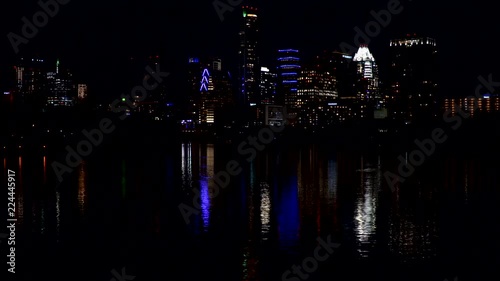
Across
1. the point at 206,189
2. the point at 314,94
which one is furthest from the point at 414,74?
the point at 206,189

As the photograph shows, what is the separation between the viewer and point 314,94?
16962cm

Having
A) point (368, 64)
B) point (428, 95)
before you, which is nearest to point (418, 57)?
point (428, 95)

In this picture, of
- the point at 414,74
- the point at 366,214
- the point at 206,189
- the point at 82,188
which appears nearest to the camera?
the point at 366,214

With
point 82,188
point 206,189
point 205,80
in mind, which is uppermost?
point 205,80

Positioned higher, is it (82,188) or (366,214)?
(82,188)

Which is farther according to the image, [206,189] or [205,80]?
[205,80]

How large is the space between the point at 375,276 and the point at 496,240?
17.9 feet

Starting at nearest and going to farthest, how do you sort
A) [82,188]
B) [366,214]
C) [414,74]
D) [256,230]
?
[256,230], [366,214], [82,188], [414,74]

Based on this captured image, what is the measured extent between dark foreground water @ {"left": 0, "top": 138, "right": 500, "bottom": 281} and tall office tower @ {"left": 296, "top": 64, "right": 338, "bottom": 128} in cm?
13104

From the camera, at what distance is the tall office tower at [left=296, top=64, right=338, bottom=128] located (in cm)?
16312

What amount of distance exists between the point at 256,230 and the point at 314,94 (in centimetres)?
15320

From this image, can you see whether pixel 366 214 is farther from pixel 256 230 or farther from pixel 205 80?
pixel 205 80

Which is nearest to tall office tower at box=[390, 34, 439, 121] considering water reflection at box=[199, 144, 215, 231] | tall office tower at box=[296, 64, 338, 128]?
tall office tower at box=[296, 64, 338, 128]

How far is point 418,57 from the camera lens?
16900cm
